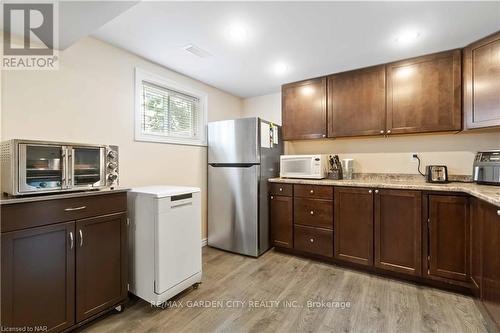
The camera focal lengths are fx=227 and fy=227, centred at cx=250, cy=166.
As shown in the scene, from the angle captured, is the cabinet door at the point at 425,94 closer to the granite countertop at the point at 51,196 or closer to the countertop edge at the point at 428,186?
the countertop edge at the point at 428,186

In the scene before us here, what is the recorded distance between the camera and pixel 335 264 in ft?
9.05

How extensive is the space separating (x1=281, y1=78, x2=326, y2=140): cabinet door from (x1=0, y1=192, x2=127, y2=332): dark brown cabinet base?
2.36 meters

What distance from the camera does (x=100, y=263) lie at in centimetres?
173

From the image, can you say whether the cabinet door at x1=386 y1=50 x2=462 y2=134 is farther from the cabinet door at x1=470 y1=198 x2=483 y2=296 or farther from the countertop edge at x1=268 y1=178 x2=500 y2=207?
the cabinet door at x1=470 y1=198 x2=483 y2=296

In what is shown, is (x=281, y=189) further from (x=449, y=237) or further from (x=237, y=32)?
(x=237, y=32)

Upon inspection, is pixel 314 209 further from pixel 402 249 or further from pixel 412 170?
pixel 412 170

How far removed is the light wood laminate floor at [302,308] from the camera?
5.58 ft

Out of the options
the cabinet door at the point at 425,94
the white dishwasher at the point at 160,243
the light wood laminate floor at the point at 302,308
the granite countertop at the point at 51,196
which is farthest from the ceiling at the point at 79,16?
the cabinet door at the point at 425,94

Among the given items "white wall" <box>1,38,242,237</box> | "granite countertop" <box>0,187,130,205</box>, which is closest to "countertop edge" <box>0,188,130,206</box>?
"granite countertop" <box>0,187,130,205</box>

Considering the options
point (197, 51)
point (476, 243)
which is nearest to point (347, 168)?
point (476, 243)

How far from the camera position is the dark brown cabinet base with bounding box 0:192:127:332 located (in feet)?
4.40

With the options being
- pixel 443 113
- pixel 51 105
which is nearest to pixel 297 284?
pixel 443 113

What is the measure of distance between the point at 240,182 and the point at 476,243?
7.69 feet

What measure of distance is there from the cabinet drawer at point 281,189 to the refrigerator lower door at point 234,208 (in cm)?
31
